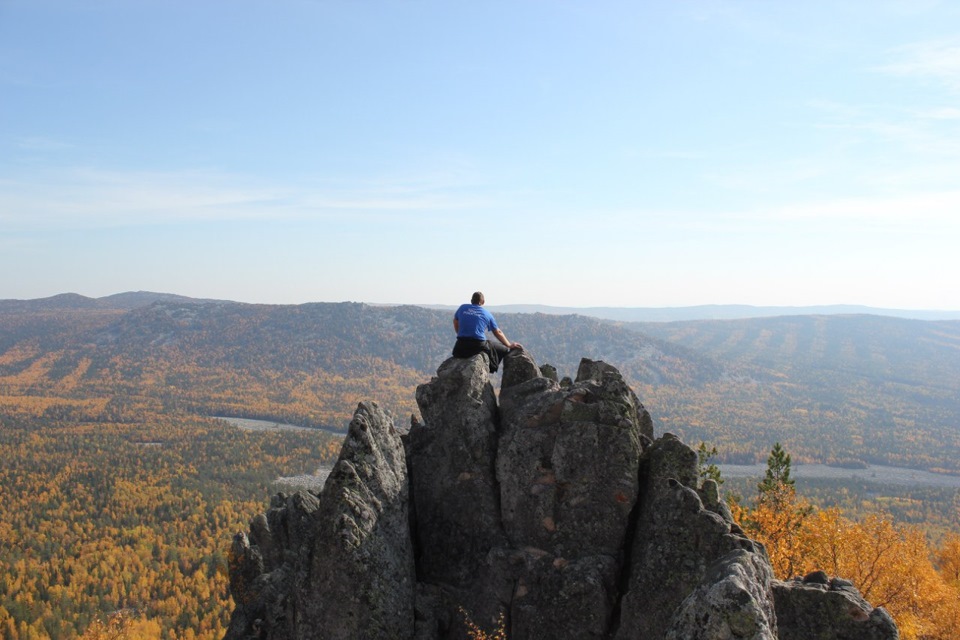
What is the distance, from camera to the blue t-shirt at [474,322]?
22.5 m

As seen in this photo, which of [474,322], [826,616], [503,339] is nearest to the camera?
[826,616]

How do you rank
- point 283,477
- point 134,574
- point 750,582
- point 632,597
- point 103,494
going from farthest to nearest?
point 283,477 → point 103,494 → point 134,574 → point 632,597 → point 750,582

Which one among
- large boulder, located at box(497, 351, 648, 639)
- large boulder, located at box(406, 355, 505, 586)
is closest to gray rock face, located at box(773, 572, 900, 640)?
large boulder, located at box(497, 351, 648, 639)

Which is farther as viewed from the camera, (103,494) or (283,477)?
(283,477)

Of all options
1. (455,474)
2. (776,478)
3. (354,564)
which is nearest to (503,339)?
(455,474)

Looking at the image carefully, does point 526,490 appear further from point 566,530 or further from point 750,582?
point 750,582

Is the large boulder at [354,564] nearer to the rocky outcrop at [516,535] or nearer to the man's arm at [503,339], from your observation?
the rocky outcrop at [516,535]

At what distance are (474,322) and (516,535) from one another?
24.8ft

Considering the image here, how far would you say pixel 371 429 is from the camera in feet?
62.3

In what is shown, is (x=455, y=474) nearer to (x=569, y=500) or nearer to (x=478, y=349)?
(x=569, y=500)

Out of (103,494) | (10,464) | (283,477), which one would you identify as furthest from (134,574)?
(10,464)

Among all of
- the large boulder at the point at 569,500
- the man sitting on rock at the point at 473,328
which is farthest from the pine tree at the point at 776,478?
the man sitting on rock at the point at 473,328

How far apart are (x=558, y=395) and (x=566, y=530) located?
410cm

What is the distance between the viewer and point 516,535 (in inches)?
735
